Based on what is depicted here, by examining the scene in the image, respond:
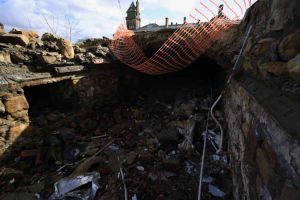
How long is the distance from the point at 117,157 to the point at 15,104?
1593mm

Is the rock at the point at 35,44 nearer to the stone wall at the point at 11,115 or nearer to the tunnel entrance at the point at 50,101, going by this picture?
the tunnel entrance at the point at 50,101

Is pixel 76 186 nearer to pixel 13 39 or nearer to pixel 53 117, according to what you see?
pixel 53 117

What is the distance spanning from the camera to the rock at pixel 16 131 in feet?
10.2

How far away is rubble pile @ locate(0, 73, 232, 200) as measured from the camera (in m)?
2.46

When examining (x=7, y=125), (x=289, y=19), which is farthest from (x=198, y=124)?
(x=7, y=125)

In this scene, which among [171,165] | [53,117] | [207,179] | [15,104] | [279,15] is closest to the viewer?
[279,15]

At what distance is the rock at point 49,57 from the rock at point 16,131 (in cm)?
103

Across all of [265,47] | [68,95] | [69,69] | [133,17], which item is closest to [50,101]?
[68,95]

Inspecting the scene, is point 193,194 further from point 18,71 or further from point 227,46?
point 18,71

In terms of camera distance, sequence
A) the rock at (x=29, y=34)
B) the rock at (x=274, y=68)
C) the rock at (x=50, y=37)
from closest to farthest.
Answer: the rock at (x=274, y=68)
the rock at (x=29, y=34)
the rock at (x=50, y=37)

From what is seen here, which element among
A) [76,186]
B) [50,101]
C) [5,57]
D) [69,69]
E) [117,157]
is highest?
[5,57]


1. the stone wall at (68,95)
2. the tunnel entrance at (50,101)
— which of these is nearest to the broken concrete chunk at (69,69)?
the stone wall at (68,95)

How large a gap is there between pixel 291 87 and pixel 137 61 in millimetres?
3646

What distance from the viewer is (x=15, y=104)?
10.2 ft
